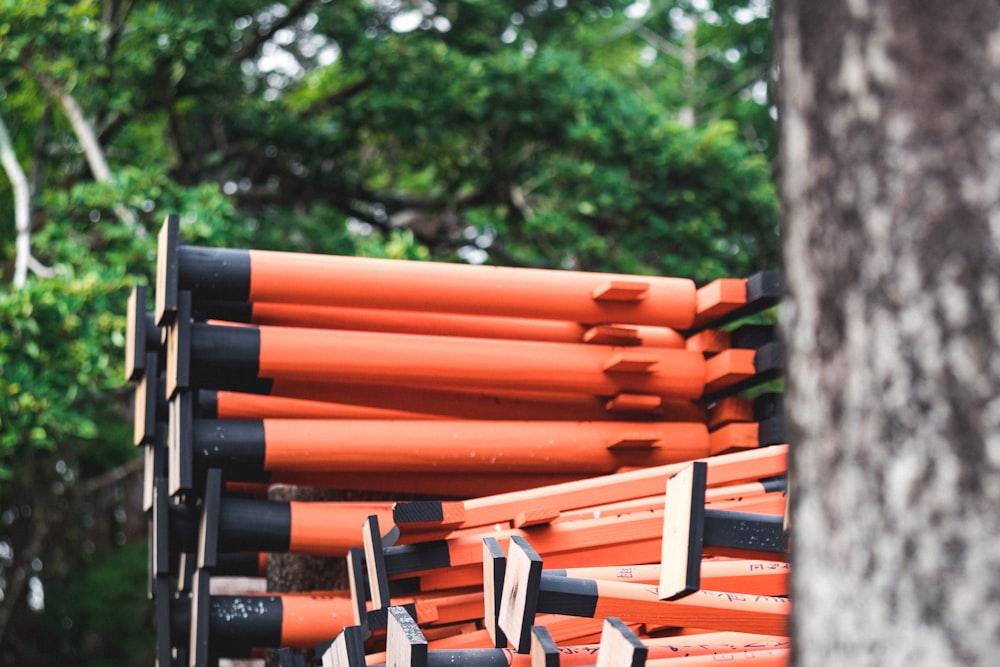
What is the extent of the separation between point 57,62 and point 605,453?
6.56 m

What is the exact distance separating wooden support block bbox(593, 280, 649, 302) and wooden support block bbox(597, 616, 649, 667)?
6.29ft

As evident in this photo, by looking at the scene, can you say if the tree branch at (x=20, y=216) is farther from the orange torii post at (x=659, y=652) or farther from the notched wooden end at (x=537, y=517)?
the orange torii post at (x=659, y=652)

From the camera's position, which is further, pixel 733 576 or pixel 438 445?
pixel 438 445

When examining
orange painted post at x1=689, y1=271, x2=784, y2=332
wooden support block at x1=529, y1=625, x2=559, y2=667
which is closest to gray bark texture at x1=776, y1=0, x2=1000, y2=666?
wooden support block at x1=529, y1=625, x2=559, y2=667

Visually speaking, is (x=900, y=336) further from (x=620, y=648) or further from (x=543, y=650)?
(x=543, y=650)

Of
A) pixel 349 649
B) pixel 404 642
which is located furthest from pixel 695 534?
pixel 349 649

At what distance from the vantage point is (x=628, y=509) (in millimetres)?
3193

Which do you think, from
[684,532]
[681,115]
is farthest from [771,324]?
[681,115]

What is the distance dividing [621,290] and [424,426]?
2.67 ft

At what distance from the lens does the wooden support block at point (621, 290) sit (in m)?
3.86

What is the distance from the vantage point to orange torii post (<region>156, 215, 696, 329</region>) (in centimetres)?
356

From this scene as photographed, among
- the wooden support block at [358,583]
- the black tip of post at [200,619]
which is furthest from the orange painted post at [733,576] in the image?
the black tip of post at [200,619]

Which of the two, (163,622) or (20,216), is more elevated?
(20,216)

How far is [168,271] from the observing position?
11.5ft
